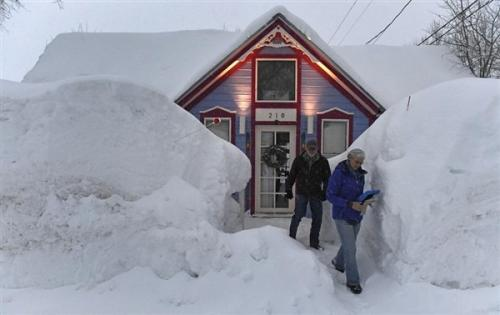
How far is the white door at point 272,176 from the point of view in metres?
11.1

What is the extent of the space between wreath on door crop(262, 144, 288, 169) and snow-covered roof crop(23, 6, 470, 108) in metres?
3.02

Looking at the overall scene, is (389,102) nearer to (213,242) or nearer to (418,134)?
(418,134)

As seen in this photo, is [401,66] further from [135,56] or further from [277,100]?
[135,56]

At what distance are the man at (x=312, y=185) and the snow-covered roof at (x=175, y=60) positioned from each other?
5759mm

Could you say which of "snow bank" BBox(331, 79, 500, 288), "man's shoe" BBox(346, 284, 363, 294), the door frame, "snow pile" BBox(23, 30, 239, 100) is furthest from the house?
"man's shoe" BBox(346, 284, 363, 294)

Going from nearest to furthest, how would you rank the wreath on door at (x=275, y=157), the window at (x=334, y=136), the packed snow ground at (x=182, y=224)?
the packed snow ground at (x=182, y=224)
the wreath on door at (x=275, y=157)
the window at (x=334, y=136)

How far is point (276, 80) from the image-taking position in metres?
11.3

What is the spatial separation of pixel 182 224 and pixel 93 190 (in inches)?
41.5

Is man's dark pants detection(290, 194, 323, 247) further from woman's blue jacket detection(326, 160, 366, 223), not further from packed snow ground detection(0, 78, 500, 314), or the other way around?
woman's blue jacket detection(326, 160, 366, 223)

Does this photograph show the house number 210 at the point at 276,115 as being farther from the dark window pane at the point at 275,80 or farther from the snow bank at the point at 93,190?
the snow bank at the point at 93,190

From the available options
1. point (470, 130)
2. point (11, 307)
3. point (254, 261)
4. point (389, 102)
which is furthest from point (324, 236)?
point (389, 102)

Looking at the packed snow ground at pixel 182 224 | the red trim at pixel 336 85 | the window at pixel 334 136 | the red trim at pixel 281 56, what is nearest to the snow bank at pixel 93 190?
the packed snow ground at pixel 182 224

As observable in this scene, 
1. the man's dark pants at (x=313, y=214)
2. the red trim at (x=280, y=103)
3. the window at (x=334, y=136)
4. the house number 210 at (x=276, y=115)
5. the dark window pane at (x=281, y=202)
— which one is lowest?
the dark window pane at (x=281, y=202)

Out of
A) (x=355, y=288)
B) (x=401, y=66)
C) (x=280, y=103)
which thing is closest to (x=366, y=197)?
(x=355, y=288)
